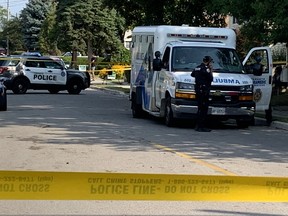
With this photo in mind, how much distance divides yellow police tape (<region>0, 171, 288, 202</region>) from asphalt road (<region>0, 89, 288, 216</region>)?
1.29 metres

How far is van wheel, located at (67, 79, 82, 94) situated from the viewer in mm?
32656

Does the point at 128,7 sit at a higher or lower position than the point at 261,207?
higher

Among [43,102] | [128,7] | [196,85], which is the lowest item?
[43,102]

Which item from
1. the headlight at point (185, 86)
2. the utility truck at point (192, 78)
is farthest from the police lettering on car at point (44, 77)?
the headlight at point (185, 86)

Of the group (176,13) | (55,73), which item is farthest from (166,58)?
(55,73)

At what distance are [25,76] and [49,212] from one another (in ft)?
80.5

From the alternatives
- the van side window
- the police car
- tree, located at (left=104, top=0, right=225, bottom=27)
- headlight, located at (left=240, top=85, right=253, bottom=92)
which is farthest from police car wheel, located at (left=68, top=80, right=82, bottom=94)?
headlight, located at (left=240, top=85, right=253, bottom=92)

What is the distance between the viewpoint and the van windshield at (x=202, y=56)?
1612cm

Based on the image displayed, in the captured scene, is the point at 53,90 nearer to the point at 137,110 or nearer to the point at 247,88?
the point at 137,110

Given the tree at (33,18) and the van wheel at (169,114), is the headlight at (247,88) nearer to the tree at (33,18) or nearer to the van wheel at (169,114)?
the van wheel at (169,114)

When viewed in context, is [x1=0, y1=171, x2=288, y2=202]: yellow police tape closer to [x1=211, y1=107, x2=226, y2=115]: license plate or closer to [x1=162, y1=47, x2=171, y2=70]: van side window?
[x1=211, y1=107, x2=226, y2=115]: license plate

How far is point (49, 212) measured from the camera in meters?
7.04

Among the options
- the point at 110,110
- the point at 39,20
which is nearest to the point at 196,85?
the point at 110,110

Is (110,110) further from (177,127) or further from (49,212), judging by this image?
(49,212)
